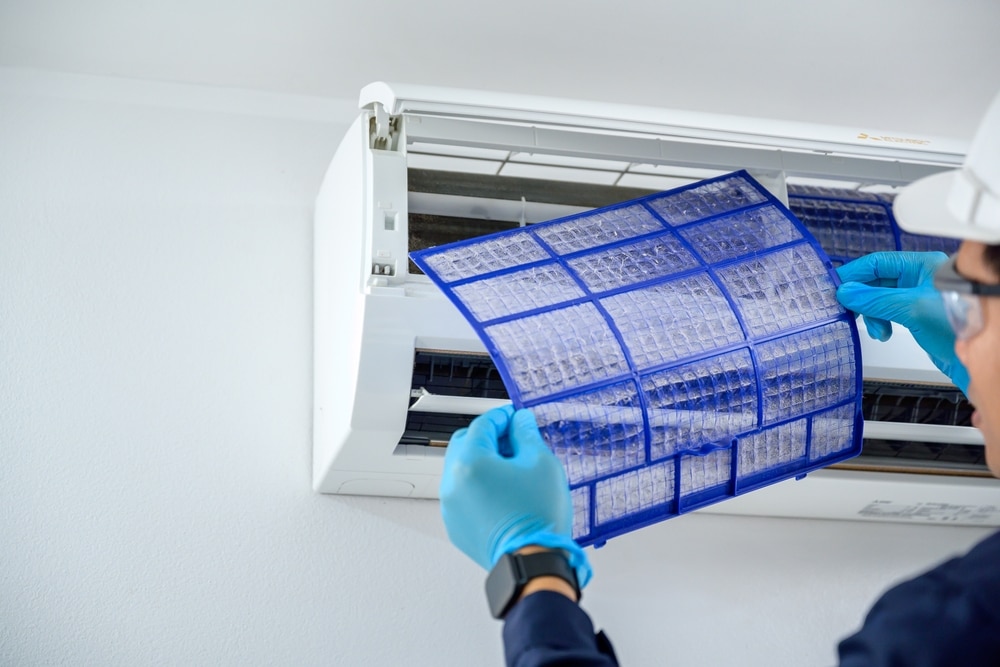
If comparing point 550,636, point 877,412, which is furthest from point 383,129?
point 877,412

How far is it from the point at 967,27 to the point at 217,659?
68.0 inches

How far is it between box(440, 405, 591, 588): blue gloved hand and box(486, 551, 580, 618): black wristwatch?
2cm

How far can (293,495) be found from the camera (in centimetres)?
155

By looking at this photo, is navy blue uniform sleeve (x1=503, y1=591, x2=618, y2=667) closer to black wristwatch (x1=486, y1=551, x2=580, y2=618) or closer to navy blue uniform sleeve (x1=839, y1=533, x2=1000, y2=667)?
black wristwatch (x1=486, y1=551, x2=580, y2=618)

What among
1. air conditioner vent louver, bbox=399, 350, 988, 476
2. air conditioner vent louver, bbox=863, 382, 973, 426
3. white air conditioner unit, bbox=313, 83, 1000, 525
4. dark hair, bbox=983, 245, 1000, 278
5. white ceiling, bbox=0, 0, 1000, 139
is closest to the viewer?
dark hair, bbox=983, 245, 1000, 278

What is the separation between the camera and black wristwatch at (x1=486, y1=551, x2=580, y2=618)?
2.98 ft

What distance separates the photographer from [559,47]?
175 centimetres

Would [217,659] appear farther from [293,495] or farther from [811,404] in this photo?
[811,404]

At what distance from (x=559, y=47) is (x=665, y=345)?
80 cm

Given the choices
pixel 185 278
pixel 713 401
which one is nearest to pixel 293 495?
pixel 185 278

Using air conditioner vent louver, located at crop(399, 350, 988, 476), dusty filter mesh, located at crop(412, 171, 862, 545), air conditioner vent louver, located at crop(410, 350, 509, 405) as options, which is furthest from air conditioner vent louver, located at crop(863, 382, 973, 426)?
air conditioner vent louver, located at crop(410, 350, 509, 405)

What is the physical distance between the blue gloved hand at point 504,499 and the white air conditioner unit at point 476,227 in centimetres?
26

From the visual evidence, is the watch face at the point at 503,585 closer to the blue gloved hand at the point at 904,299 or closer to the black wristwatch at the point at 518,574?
the black wristwatch at the point at 518,574

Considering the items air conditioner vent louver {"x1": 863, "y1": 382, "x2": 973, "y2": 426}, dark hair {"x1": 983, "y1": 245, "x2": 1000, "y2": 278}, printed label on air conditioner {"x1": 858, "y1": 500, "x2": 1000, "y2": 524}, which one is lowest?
printed label on air conditioner {"x1": 858, "y1": 500, "x2": 1000, "y2": 524}
